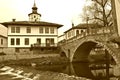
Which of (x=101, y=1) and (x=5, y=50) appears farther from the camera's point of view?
(x=5, y=50)

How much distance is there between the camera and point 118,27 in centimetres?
510

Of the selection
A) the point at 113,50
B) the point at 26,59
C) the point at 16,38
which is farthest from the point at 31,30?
the point at 113,50

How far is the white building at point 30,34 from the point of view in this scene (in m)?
41.6

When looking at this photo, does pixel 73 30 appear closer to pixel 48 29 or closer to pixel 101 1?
pixel 48 29

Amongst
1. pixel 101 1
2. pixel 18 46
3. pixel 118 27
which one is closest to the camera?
pixel 118 27

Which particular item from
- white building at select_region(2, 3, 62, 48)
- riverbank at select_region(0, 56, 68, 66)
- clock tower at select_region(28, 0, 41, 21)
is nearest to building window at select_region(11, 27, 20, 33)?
white building at select_region(2, 3, 62, 48)

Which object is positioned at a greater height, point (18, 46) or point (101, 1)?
point (101, 1)

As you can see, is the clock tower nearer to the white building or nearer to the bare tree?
the white building

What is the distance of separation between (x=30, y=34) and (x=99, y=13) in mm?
17591

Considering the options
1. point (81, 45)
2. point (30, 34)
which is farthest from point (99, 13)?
point (30, 34)

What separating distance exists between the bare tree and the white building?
1087 centimetres

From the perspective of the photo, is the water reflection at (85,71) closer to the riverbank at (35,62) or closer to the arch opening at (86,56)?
the riverbank at (35,62)

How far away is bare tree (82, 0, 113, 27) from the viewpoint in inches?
1268

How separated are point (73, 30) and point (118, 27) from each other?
53.3 m
